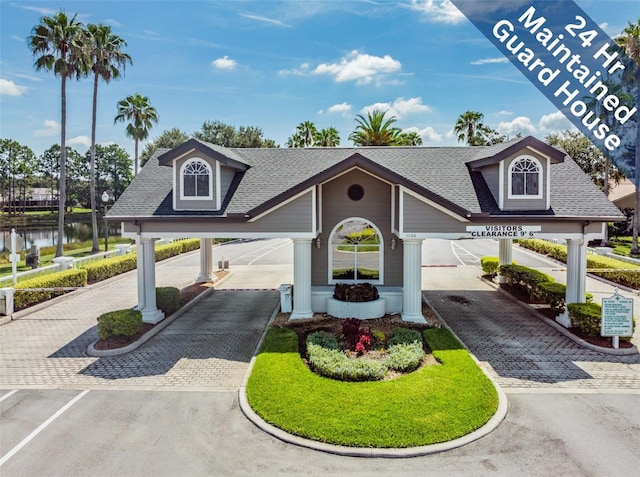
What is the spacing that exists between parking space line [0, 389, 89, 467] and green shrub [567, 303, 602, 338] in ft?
45.8

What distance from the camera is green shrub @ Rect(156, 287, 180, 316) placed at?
651 inches

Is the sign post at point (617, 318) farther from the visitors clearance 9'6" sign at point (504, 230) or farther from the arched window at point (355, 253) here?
the arched window at point (355, 253)

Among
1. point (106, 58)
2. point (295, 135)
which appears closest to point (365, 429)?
point (106, 58)

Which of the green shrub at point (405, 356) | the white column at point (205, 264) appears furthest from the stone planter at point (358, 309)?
the white column at point (205, 264)

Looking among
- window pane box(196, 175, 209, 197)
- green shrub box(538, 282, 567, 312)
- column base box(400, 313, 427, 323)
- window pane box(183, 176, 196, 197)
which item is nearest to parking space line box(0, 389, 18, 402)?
window pane box(183, 176, 196, 197)

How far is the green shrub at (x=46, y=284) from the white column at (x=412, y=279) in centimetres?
1467

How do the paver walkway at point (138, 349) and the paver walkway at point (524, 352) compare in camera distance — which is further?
the paver walkway at point (138, 349)

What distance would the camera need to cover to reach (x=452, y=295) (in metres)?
20.6

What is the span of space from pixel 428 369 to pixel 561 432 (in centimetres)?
314

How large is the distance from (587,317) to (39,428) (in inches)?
572

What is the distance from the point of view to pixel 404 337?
13102mm

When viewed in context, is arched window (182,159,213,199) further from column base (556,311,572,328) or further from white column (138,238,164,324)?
column base (556,311,572,328)

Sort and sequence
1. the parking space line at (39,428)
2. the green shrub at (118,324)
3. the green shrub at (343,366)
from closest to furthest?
the parking space line at (39,428) → the green shrub at (343,366) → the green shrub at (118,324)

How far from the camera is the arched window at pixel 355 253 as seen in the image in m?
17.4
